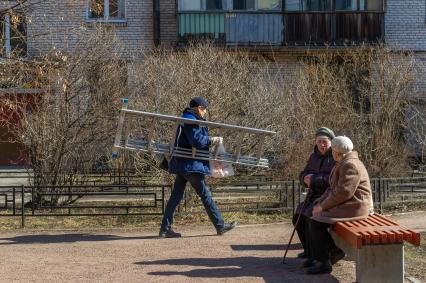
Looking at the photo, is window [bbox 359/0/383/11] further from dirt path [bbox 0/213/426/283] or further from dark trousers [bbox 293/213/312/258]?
dark trousers [bbox 293/213/312/258]

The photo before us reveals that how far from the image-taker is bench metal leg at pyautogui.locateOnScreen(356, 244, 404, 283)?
6648 millimetres

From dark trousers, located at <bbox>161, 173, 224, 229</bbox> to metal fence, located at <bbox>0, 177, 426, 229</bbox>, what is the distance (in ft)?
3.23

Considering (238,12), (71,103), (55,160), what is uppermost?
(238,12)

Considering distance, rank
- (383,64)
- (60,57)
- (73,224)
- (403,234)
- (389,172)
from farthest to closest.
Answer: (383,64)
(389,172)
(60,57)
(73,224)
(403,234)

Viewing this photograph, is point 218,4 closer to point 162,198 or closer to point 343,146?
point 162,198

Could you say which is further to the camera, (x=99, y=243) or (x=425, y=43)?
(x=425, y=43)

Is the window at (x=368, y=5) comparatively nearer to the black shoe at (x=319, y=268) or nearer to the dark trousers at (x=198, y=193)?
the dark trousers at (x=198, y=193)

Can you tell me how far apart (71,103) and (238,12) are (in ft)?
34.8

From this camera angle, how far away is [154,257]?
8.13 m

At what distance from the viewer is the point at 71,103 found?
11586mm

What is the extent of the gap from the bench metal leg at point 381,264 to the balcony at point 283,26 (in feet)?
49.0

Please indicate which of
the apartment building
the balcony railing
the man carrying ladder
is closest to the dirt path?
the man carrying ladder

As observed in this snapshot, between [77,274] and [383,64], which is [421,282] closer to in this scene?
[77,274]

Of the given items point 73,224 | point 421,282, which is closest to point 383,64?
point 73,224
